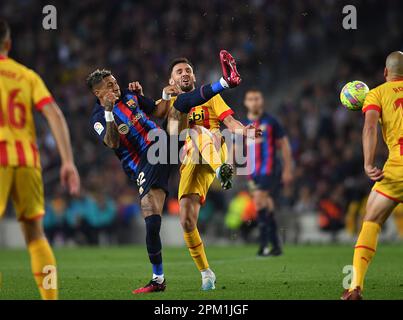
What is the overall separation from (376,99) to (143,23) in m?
16.1

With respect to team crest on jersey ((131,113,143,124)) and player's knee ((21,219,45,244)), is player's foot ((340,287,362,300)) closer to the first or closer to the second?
player's knee ((21,219,45,244))

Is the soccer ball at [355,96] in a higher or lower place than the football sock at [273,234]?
higher

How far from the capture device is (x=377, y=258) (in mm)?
12672

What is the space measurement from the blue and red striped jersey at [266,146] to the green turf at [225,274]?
1.40 m

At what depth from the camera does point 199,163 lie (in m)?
9.20

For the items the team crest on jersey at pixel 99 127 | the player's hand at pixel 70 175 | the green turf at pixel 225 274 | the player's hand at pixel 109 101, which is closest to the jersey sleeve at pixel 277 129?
the green turf at pixel 225 274

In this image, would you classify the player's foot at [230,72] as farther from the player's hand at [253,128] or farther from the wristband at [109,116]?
the wristband at [109,116]

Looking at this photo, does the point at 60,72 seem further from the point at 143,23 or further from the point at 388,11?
the point at 388,11

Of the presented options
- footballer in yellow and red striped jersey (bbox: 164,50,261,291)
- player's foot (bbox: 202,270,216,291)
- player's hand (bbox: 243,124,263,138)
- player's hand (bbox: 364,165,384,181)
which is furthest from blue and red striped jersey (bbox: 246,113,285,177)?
player's hand (bbox: 364,165,384,181)

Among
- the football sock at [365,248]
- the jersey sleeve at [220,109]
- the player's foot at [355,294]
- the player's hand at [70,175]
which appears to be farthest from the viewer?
the jersey sleeve at [220,109]

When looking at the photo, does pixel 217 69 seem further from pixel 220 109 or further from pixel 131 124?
pixel 131 124

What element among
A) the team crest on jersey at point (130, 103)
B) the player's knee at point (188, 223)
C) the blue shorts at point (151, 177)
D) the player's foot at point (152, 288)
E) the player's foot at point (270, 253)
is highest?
the team crest on jersey at point (130, 103)

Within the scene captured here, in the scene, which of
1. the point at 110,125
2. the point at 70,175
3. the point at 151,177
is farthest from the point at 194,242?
the point at 70,175

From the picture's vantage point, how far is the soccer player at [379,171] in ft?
23.8
